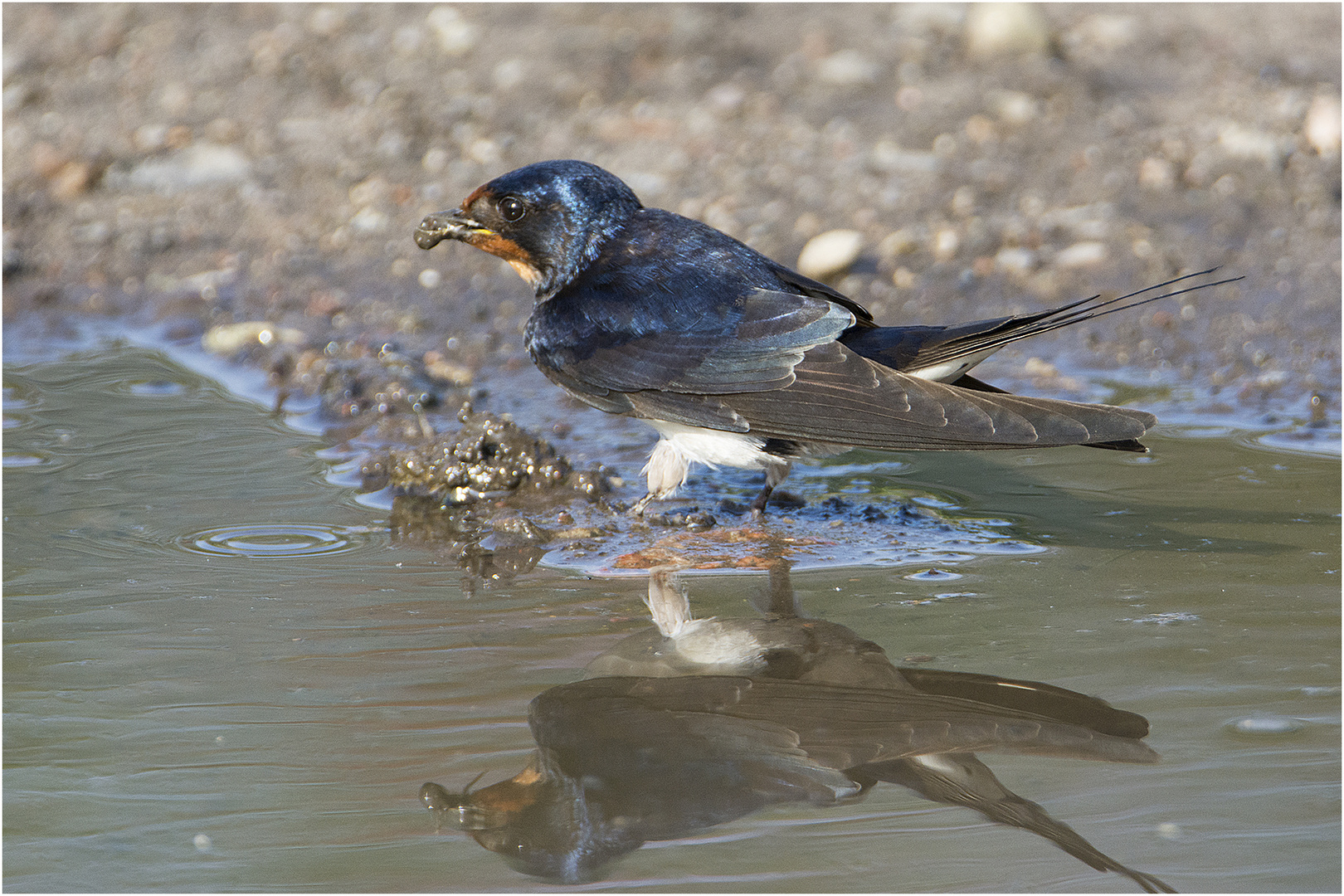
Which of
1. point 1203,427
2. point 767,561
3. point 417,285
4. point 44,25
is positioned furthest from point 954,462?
point 44,25

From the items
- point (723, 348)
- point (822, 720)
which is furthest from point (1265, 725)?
point (723, 348)

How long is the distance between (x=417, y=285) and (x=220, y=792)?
12.2 feet

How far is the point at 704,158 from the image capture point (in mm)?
6090

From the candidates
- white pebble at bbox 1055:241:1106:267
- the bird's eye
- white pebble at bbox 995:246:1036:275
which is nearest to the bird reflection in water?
the bird's eye

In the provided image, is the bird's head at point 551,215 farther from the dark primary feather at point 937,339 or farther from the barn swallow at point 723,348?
the dark primary feather at point 937,339

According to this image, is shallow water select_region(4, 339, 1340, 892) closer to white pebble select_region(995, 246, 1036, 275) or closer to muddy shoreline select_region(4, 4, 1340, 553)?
muddy shoreline select_region(4, 4, 1340, 553)

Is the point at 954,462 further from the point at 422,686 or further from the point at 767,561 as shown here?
the point at 422,686

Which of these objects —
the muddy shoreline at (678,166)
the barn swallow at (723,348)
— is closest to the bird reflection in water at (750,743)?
the barn swallow at (723,348)

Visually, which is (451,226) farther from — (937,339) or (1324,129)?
(1324,129)

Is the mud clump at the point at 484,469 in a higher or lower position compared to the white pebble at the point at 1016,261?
lower

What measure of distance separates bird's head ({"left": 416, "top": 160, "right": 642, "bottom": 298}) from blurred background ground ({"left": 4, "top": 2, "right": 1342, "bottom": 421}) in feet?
3.06

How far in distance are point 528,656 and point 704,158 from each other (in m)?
3.89

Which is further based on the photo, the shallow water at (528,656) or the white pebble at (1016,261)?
the white pebble at (1016,261)

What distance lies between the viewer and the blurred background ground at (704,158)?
5172 mm
